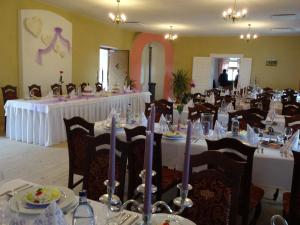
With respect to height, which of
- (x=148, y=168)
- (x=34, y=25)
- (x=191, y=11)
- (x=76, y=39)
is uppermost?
→ (x=191, y=11)

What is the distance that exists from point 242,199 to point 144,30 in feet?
33.5

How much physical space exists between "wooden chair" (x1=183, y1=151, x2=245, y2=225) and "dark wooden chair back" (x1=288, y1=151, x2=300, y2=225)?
0.63 m

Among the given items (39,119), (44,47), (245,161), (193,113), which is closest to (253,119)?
(193,113)

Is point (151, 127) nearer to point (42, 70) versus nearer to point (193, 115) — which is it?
point (193, 115)

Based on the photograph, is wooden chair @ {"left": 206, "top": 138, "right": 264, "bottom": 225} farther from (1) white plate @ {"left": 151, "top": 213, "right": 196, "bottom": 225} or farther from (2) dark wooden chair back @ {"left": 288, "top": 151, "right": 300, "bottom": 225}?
(1) white plate @ {"left": 151, "top": 213, "right": 196, "bottom": 225}

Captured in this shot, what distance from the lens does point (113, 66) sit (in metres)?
11.6

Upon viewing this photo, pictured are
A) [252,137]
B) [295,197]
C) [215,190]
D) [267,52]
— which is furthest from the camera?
[267,52]

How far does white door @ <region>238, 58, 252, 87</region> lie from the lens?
40.2 ft

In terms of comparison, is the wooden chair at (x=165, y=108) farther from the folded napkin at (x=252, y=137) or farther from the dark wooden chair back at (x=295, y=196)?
the dark wooden chair back at (x=295, y=196)

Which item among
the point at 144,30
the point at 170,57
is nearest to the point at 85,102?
the point at 144,30

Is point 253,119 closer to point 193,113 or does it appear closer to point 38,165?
Answer: point 193,113

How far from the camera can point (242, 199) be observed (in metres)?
2.43

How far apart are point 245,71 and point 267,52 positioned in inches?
43.5

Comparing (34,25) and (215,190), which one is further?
(34,25)
